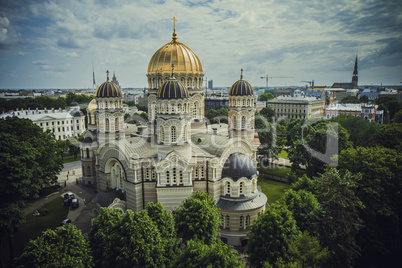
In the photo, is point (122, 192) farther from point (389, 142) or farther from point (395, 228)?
point (389, 142)

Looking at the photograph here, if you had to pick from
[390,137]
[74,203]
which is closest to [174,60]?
[74,203]

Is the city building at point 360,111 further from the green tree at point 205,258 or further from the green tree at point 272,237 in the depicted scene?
the green tree at point 205,258

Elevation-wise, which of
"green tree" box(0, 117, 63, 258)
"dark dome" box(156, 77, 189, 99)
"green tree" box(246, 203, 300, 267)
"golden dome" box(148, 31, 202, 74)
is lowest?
"green tree" box(246, 203, 300, 267)

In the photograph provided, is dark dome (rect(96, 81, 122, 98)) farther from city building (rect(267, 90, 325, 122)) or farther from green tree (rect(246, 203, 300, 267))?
city building (rect(267, 90, 325, 122))

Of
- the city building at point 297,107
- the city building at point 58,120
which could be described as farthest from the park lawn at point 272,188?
the city building at point 297,107

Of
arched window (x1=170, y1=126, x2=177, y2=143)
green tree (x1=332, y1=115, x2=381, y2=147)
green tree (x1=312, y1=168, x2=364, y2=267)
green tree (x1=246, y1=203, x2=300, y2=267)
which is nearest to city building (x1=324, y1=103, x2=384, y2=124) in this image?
green tree (x1=332, y1=115, x2=381, y2=147)

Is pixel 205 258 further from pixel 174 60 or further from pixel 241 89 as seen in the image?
pixel 174 60

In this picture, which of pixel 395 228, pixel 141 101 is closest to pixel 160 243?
pixel 395 228

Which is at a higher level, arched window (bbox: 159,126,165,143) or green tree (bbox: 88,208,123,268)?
arched window (bbox: 159,126,165,143)
